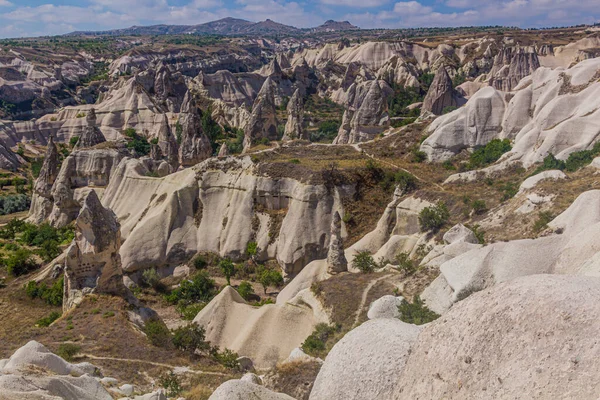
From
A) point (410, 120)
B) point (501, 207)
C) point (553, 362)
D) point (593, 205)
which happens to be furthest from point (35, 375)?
point (410, 120)

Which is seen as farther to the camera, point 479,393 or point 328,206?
point 328,206

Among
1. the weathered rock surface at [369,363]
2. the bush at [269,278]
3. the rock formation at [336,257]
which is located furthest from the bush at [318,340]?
the bush at [269,278]

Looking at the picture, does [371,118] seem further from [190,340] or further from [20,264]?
[190,340]

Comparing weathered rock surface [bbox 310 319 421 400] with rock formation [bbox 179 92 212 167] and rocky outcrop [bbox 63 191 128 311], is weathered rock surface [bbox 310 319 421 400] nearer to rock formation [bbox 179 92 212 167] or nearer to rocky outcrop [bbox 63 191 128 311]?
rocky outcrop [bbox 63 191 128 311]

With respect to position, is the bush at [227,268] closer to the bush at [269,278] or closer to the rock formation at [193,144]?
the bush at [269,278]

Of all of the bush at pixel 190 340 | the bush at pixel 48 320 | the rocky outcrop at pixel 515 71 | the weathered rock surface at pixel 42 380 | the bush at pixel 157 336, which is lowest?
the bush at pixel 48 320

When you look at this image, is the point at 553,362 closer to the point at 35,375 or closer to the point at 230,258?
the point at 35,375
